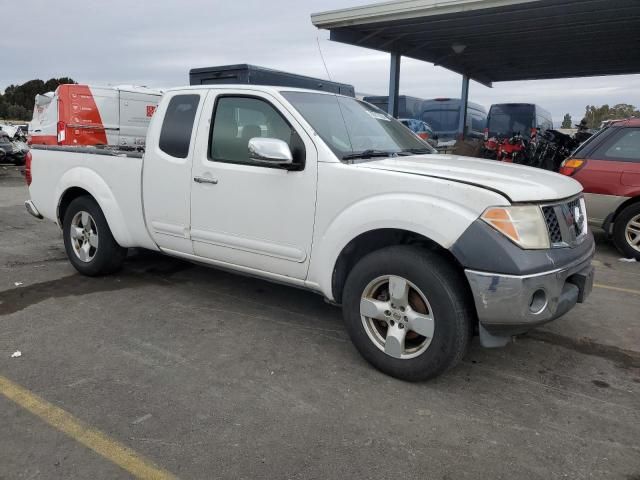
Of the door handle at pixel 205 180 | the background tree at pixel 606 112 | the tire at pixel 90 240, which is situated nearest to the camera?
the door handle at pixel 205 180

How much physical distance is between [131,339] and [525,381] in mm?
2730

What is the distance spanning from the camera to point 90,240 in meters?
5.21

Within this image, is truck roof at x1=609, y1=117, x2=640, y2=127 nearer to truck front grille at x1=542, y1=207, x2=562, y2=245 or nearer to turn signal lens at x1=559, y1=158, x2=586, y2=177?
turn signal lens at x1=559, y1=158, x2=586, y2=177

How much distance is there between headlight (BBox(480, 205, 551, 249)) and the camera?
9.58ft

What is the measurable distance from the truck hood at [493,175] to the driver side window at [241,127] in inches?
30.1

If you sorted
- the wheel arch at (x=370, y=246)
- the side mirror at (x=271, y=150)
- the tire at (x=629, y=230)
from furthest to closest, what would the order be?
the tire at (x=629, y=230), the side mirror at (x=271, y=150), the wheel arch at (x=370, y=246)

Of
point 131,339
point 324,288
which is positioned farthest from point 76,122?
point 324,288

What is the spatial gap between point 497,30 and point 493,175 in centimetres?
1083

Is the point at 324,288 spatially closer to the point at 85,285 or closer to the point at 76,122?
the point at 85,285

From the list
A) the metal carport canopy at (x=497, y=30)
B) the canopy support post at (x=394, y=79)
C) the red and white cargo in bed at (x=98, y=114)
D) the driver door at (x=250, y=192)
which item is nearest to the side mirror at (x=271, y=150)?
the driver door at (x=250, y=192)

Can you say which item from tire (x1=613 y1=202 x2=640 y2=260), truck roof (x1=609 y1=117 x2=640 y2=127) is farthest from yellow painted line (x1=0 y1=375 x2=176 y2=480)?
truck roof (x1=609 y1=117 x2=640 y2=127)

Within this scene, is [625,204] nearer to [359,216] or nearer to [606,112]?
[359,216]

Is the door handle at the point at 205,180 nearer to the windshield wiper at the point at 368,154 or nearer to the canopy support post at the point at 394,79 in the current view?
the windshield wiper at the point at 368,154

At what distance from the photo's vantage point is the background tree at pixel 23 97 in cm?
4262
